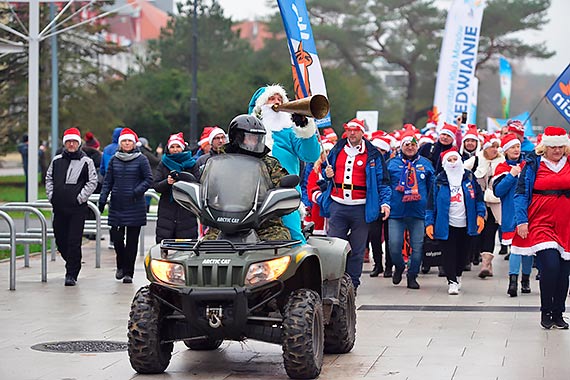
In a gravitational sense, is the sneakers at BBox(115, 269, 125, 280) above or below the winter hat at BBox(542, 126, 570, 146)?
below

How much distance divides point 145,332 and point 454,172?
674cm

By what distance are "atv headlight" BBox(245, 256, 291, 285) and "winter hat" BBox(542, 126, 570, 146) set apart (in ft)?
11.5

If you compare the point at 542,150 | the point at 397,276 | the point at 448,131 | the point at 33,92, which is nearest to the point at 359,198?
the point at 397,276

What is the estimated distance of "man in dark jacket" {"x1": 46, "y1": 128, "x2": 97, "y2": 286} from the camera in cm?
1399

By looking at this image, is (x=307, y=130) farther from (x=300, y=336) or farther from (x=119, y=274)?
(x=119, y=274)

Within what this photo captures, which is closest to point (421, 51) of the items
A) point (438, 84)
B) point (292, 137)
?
point (438, 84)

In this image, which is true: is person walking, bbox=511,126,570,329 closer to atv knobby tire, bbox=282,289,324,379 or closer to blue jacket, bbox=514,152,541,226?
blue jacket, bbox=514,152,541,226

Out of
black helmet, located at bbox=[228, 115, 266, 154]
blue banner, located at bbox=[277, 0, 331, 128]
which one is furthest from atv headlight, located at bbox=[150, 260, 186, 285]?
blue banner, located at bbox=[277, 0, 331, 128]

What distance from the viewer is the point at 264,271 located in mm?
8062

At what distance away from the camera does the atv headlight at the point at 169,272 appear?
815cm

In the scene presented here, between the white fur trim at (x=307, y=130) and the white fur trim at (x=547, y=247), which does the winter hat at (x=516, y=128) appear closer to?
the white fur trim at (x=547, y=247)

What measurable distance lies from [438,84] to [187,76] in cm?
3577

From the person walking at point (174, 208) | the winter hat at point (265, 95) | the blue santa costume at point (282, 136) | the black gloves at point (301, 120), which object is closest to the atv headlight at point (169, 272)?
the blue santa costume at point (282, 136)

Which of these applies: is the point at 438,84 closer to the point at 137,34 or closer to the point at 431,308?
the point at 431,308
